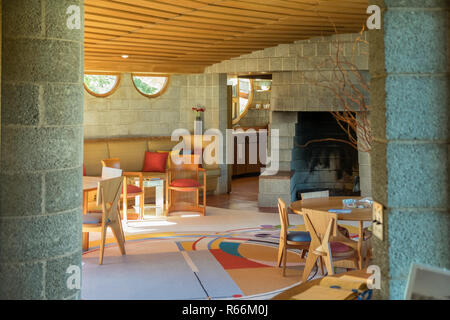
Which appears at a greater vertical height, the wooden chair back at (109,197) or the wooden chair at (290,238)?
the wooden chair back at (109,197)

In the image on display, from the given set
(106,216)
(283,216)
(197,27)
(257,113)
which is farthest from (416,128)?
(257,113)

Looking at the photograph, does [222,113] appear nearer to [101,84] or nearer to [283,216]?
[101,84]

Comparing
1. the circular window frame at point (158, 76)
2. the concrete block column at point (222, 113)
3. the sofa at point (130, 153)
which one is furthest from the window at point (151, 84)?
the concrete block column at point (222, 113)

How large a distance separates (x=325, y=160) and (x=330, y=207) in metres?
5.32

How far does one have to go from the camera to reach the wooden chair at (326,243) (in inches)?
205

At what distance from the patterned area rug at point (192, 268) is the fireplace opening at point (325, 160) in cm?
334

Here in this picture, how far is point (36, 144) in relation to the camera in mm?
3578

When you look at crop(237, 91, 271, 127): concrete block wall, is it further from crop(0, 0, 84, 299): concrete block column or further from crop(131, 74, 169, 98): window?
crop(0, 0, 84, 299): concrete block column

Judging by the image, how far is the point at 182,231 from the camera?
8.15 metres

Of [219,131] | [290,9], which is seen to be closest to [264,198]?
[219,131]

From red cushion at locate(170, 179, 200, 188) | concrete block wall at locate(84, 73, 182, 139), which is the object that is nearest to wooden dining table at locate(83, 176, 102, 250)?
red cushion at locate(170, 179, 200, 188)

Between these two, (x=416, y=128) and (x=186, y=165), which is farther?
(x=186, y=165)

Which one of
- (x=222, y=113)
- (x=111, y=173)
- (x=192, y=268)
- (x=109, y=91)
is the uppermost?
(x=109, y=91)

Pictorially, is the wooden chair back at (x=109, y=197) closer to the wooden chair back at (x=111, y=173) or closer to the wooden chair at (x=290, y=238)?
the wooden chair back at (x=111, y=173)
